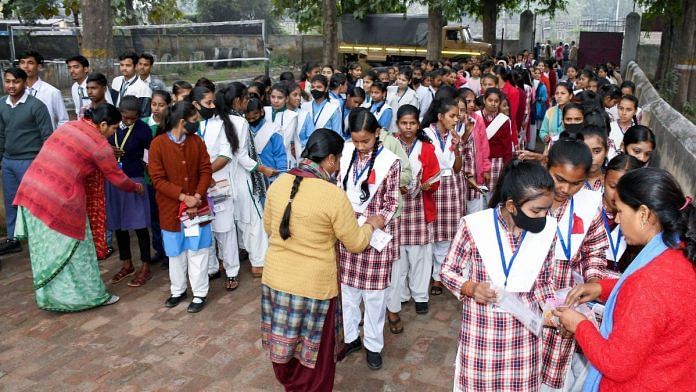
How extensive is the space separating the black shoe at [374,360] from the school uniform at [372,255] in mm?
36

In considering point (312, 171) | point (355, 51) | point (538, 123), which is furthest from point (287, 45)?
point (312, 171)

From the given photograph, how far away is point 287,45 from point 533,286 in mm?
26077

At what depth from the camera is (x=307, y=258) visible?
9.57 feet

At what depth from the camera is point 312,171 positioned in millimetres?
2928

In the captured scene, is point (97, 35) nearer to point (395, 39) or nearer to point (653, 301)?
point (653, 301)

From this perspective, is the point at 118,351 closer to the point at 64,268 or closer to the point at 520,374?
the point at 64,268

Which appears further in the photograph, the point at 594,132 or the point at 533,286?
the point at 594,132

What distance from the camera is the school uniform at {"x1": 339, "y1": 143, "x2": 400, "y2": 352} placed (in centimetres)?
371

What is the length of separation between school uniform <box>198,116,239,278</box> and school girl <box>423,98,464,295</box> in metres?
1.74

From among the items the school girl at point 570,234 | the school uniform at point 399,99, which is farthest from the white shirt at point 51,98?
the school girl at point 570,234

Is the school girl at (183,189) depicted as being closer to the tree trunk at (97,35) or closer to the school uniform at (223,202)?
the school uniform at (223,202)

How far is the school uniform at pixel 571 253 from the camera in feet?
9.14

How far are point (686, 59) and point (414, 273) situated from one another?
12949 mm

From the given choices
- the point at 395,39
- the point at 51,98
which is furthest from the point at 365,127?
the point at 395,39
